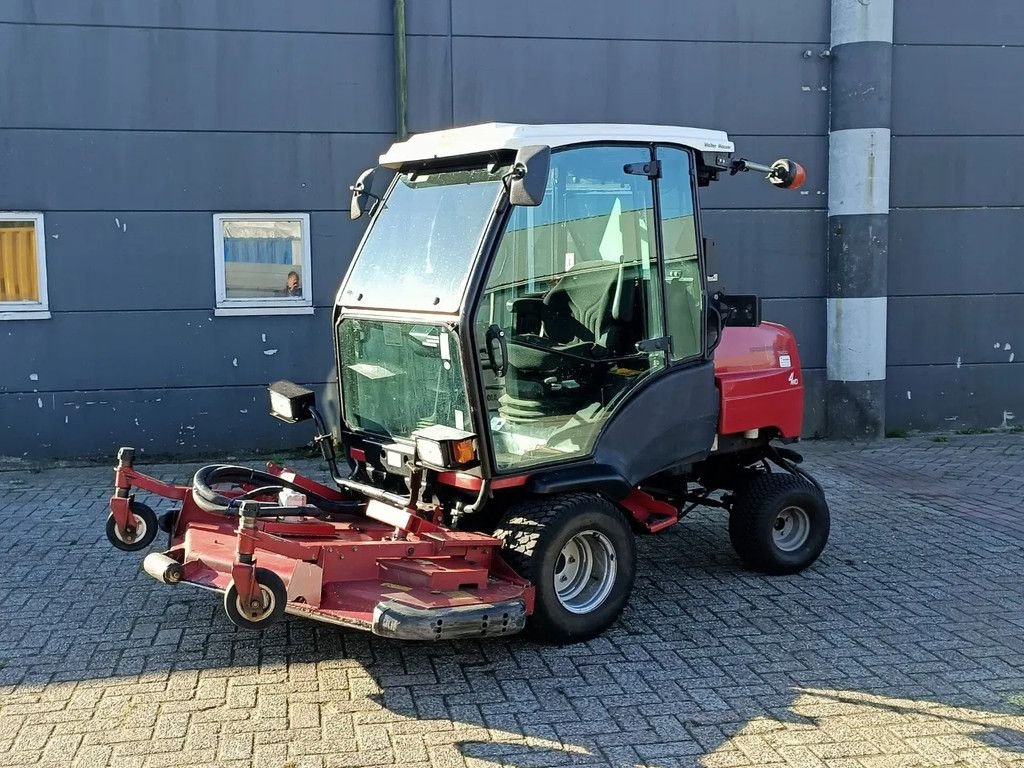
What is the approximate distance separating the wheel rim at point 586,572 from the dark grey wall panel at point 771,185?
552 centimetres

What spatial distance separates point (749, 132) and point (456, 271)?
19.4 ft

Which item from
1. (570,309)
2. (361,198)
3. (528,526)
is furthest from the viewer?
(361,198)

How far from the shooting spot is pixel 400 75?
372 inches

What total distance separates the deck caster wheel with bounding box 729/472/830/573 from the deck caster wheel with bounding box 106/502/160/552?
309cm

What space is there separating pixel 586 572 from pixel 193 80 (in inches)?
235

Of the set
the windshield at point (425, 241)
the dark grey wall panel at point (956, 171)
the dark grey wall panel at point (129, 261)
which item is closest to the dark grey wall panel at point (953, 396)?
the dark grey wall panel at point (956, 171)

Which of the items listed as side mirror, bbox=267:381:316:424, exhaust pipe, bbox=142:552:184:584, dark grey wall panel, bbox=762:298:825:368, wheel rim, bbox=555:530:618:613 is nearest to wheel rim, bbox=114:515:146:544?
exhaust pipe, bbox=142:552:184:584

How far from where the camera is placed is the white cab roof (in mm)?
5039

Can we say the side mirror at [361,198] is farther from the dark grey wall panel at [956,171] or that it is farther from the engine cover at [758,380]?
the dark grey wall panel at [956,171]

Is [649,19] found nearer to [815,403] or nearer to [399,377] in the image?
[815,403]

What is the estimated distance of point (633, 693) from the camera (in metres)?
4.65

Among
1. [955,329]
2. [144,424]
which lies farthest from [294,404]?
[955,329]

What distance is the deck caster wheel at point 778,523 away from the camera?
621cm

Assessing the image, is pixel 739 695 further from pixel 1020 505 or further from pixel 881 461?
pixel 881 461
